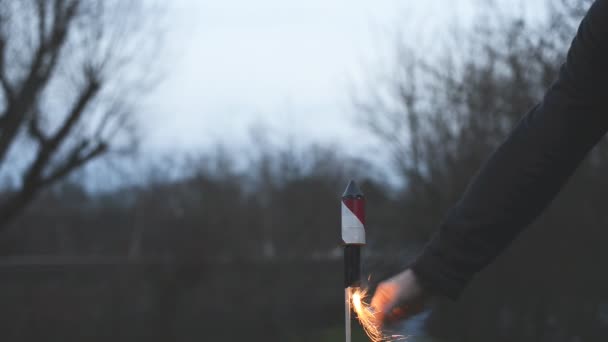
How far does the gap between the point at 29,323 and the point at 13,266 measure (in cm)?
132

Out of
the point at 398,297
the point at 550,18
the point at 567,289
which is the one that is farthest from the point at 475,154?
the point at 398,297

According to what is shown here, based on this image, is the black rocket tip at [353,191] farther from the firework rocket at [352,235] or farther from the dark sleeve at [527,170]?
the dark sleeve at [527,170]

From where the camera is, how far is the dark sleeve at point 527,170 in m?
1.66

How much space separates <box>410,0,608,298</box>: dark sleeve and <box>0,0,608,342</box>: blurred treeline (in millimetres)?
414

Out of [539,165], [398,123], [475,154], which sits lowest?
[539,165]

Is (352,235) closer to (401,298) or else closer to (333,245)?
(401,298)

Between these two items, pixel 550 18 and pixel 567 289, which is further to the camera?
pixel 567 289

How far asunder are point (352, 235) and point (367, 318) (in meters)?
0.35

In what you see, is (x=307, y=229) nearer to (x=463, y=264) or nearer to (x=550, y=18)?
(x=550, y=18)

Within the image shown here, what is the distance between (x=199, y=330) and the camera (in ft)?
64.8

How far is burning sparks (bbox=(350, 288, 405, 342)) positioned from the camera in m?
1.98

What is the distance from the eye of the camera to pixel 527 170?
1.72m

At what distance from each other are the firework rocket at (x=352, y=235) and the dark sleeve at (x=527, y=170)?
449mm

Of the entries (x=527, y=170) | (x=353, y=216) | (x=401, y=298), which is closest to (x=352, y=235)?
(x=353, y=216)
